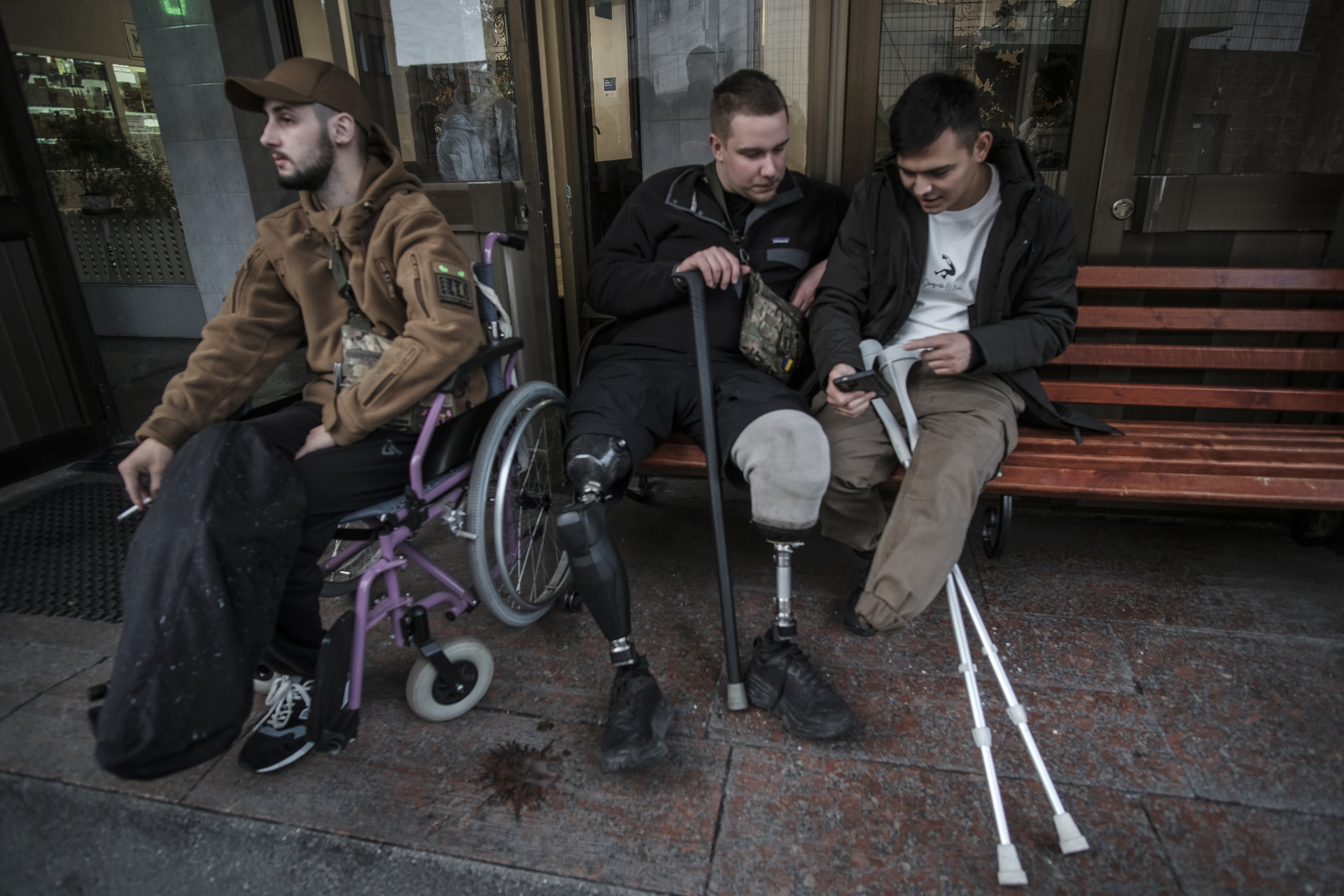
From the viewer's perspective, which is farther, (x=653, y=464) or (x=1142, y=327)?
(x=1142, y=327)

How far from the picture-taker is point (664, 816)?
1777 millimetres

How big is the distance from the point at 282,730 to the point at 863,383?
5.89ft

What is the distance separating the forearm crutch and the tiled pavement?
0.18ft

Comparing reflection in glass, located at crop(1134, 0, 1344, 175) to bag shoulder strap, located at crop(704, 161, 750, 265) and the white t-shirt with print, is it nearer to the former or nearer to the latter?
the white t-shirt with print

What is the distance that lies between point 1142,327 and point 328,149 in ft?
8.95

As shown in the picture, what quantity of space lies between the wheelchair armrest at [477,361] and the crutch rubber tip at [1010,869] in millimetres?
1666

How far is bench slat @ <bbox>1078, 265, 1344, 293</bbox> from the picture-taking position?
8.63ft

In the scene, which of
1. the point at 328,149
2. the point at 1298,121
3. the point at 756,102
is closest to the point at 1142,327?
the point at 1298,121

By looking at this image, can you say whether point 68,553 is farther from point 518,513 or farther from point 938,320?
point 938,320

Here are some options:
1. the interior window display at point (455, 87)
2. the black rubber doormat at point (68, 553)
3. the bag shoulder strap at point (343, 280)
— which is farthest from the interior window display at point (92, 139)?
the bag shoulder strap at point (343, 280)

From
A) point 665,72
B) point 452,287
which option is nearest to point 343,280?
point 452,287

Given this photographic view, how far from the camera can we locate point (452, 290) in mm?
1983

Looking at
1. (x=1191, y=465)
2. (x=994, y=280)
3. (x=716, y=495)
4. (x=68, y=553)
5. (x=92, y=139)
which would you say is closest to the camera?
(x=716, y=495)

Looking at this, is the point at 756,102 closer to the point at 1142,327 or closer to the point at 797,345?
the point at 797,345
